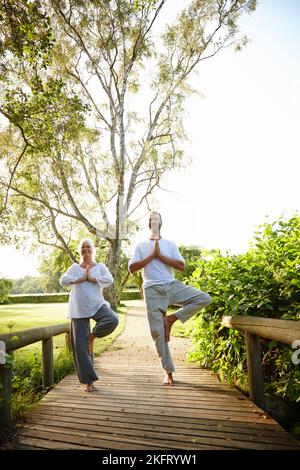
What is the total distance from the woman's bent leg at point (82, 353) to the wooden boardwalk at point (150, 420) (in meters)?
0.18

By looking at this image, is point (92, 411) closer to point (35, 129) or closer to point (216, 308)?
point (216, 308)

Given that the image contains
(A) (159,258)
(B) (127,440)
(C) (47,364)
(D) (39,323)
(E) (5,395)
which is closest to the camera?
(B) (127,440)

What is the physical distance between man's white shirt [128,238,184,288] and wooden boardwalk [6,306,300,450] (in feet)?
3.96

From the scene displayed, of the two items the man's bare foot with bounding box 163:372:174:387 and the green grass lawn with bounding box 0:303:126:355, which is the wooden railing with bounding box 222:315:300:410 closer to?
the man's bare foot with bounding box 163:372:174:387

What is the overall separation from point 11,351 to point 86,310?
3.20 feet

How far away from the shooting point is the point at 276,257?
3.31m

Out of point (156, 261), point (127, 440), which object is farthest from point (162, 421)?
point (156, 261)

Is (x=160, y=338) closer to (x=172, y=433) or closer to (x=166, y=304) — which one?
(x=166, y=304)

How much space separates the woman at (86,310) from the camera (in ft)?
11.6

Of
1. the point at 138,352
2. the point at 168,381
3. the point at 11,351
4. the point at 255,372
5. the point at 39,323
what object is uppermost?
the point at 11,351

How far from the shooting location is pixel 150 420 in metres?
2.64

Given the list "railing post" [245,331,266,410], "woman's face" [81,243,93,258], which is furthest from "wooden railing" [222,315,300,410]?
"woman's face" [81,243,93,258]

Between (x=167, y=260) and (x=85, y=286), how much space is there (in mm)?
1017

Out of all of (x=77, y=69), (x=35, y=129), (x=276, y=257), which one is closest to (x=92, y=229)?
(x=77, y=69)
